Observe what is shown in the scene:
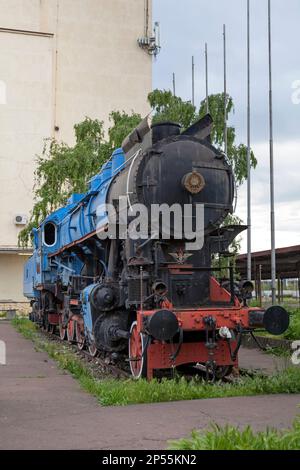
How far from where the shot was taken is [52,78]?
3700cm

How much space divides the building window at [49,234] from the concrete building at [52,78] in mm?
17896

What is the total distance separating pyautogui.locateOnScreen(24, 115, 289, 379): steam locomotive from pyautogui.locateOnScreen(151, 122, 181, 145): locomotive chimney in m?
0.02

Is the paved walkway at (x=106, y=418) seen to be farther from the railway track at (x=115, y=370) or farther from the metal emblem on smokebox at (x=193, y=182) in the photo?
the metal emblem on smokebox at (x=193, y=182)

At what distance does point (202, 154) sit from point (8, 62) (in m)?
29.4

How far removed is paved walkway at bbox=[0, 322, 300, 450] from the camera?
5.56 meters

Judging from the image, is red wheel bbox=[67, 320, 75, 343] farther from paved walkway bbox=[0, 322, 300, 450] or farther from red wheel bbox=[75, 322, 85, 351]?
paved walkway bbox=[0, 322, 300, 450]

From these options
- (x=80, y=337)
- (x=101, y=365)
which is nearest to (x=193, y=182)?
(x=101, y=365)

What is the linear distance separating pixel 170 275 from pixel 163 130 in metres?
2.39

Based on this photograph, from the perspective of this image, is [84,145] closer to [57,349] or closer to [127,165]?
[57,349]

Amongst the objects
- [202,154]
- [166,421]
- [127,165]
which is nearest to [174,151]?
[202,154]

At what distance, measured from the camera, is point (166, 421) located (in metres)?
6.27

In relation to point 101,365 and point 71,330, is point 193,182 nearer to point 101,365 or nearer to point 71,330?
point 101,365

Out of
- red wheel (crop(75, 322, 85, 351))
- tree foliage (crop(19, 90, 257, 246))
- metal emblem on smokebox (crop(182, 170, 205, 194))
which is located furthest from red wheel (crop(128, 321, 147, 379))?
tree foliage (crop(19, 90, 257, 246))

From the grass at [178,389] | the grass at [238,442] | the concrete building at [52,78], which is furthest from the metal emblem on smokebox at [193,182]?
the concrete building at [52,78]
